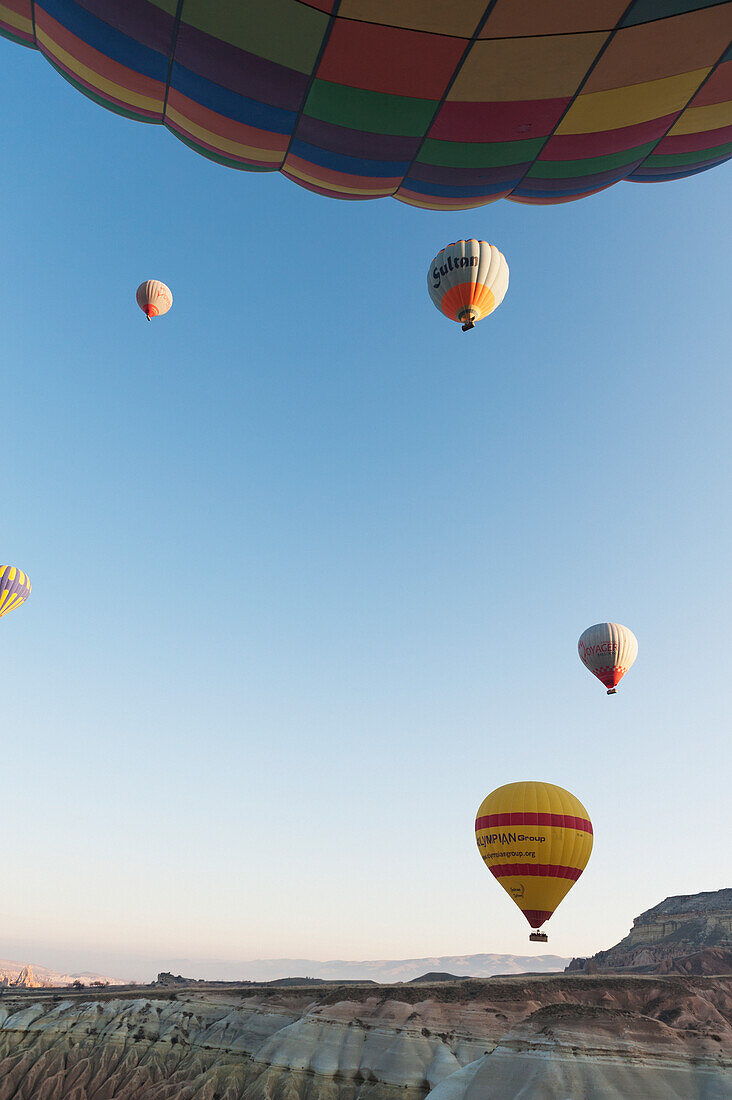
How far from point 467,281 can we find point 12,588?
45.0 metres

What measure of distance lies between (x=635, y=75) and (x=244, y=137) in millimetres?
5073

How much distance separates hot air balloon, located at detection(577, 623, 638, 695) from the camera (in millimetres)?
42438

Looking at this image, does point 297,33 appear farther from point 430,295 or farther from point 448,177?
point 430,295

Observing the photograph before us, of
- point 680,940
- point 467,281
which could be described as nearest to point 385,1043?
point 467,281

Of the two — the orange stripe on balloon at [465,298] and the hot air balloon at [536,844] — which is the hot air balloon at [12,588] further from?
the orange stripe on balloon at [465,298]

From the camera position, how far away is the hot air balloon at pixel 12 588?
5209 cm

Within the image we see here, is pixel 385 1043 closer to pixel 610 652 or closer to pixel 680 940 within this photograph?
pixel 610 652

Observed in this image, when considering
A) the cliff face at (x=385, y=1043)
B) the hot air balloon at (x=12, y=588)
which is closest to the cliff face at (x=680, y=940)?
the cliff face at (x=385, y=1043)

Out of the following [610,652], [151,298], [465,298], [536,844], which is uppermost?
[151,298]

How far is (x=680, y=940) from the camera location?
84625mm

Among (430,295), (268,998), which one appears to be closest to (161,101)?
(430,295)

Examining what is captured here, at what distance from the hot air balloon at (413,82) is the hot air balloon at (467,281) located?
1126 cm

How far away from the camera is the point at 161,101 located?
920 cm

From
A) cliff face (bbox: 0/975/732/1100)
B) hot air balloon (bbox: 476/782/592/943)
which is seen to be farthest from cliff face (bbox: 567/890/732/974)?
hot air balloon (bbox: 476/782/592/943)
